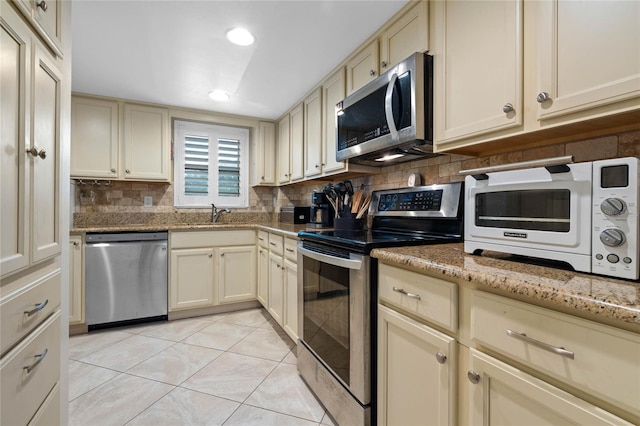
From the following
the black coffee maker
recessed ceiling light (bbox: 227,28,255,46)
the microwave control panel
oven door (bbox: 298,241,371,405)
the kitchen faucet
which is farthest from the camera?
the kitchen faucet

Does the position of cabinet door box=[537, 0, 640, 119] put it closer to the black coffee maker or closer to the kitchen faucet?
the black coffee maker

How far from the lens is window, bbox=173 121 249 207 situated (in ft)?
11.2

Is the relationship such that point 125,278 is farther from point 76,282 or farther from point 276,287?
point 276,287

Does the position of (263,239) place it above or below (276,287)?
above

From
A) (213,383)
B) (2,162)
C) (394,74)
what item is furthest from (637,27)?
(213,383)

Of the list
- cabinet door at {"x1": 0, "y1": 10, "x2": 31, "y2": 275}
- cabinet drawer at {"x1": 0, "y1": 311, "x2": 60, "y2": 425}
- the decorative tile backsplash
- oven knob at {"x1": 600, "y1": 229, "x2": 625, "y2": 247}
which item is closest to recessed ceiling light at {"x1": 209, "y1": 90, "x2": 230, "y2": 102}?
the decorative tile backsplash

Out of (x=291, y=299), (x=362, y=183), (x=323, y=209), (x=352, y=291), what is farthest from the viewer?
(x=323, y=209)

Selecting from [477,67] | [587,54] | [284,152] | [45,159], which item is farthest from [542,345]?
[284,152]

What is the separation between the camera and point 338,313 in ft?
4.92

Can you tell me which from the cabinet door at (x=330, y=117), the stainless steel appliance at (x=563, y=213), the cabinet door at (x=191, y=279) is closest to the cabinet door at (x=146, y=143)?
the cabinet door at (x=191, y=279)

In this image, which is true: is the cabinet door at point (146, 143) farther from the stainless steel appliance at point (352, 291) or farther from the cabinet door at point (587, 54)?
the cabinet door at point (587, 54)

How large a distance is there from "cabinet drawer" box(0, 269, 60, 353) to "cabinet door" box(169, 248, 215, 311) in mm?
1703

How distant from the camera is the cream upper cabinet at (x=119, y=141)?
2832mm

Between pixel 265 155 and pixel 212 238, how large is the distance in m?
1.19
